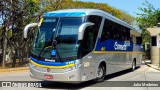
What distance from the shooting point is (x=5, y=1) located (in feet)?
96.0

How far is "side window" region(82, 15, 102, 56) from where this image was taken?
44.5 ft

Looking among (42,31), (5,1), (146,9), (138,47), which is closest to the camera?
(42,31)

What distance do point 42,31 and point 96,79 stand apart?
3.46 metres

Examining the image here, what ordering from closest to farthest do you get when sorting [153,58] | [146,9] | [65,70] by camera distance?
[65,70] → [153,58] → [146,9]

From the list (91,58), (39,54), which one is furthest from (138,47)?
(39,54)

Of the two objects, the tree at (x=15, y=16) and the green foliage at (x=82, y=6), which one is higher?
the green foliage at (x=82, y=6)

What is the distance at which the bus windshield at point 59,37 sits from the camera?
42.7ft

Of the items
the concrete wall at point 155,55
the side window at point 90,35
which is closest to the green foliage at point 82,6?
the concrete wall at point 155,55

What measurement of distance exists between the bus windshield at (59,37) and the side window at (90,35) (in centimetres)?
46

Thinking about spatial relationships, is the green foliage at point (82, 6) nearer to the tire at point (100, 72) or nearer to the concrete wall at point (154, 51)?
the concrete wall at point (154, 51)

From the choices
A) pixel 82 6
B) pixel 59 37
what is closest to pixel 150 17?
pixel 82 6

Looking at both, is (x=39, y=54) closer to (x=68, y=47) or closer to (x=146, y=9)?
(x=68, y=47)

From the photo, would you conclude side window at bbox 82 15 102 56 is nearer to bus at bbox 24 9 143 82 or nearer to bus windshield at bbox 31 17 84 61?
bus at bbox 24 9 143 82

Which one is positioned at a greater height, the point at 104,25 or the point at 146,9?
the point at 146,9
